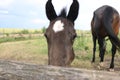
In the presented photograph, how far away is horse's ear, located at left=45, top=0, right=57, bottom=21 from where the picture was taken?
6.05 m

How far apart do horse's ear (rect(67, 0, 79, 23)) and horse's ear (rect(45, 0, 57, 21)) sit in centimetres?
30

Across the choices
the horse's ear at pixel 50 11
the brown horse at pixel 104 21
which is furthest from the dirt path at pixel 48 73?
the brown horse at pixel 104 21

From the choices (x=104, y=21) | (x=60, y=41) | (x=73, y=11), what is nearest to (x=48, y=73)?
(x=60, y=41)

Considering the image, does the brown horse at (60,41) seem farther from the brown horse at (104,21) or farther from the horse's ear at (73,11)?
the brown horse at (104,21)

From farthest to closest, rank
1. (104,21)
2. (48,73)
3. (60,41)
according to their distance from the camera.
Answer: (104,21) < (60,41) < (48,73)

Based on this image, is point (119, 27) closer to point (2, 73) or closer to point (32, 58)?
point (32, 58)

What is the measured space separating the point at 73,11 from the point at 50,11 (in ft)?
1.47

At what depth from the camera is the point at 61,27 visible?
5.32 metres

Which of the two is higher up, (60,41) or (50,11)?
(50,11)

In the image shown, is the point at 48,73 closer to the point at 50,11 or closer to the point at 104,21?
the point at 50,11

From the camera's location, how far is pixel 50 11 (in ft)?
20.0

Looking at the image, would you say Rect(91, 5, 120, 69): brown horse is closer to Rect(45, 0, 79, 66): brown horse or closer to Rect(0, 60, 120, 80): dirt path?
Rect(45, 0, 79, 66): brown horse

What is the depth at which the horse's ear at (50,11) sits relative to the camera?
605cm

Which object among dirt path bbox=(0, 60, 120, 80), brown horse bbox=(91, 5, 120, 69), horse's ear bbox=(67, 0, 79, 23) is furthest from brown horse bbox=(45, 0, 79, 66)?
brown horse bbox=(91, 5, 120, 69)
